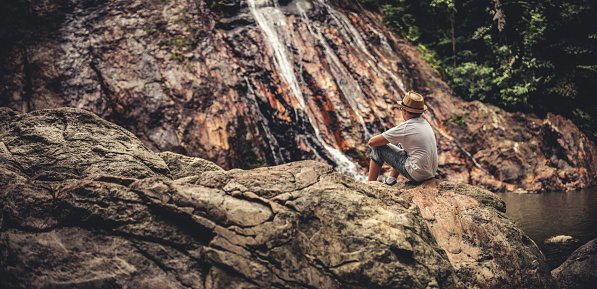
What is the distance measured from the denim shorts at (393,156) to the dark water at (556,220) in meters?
2.50

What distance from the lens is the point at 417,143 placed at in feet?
14.4

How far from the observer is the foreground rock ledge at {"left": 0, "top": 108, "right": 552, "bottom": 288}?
92.8 inches

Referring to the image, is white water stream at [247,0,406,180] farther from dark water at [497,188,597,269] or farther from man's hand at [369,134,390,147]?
man's hand at [369,134,390,147]

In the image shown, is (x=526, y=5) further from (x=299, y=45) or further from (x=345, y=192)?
(x=345, y=192)

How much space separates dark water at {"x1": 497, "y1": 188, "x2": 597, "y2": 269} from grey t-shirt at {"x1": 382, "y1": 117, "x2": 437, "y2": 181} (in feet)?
7.64

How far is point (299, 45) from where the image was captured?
1391 centimetres

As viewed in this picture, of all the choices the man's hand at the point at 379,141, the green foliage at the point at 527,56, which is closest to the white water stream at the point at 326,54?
the green foliage at the point at 527,56

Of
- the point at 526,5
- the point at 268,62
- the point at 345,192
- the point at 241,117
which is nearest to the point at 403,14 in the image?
the point at 526,5

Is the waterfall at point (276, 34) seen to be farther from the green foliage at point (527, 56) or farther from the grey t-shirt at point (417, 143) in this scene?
the grey t-shirt at point (417, 143)

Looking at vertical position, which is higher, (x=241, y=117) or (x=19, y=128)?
(x=19, y=128)

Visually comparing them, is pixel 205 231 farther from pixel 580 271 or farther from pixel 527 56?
pixel 527 56

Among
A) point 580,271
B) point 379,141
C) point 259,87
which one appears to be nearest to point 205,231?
point 379,141

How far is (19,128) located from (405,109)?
449 centimetres

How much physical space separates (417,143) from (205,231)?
297 cm
